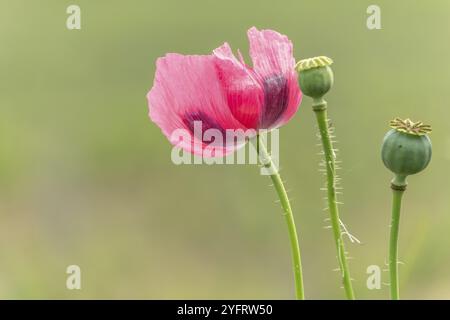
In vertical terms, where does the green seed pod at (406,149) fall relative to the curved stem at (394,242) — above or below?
above

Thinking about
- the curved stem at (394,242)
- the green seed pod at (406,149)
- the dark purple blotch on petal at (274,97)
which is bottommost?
the curved stem at (394,242)

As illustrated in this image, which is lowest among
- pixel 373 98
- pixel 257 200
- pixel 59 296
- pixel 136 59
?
pixel 59 296

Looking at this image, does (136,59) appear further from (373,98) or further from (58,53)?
(373,98)

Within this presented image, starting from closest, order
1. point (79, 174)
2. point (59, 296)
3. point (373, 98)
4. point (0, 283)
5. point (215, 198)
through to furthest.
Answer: point (0, 283) → point (59, 296) → point (215, 198) → point (79, 174) → point (373, 98)

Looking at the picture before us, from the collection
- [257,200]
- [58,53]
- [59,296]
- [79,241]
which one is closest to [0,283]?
[59,296]

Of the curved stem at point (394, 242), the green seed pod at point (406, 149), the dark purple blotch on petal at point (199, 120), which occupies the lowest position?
the curved stem at point (394, 242)
